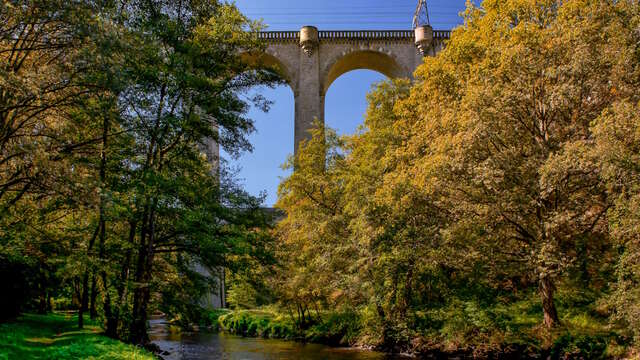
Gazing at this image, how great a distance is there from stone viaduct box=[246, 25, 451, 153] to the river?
2055 centimetres

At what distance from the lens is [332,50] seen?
40.2 m

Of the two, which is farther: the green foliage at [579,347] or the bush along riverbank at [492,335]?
the bush along riverbank at [492,335]

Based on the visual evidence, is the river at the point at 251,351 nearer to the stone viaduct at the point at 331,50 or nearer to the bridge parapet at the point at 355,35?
the stone viaduct at the point at 331,50

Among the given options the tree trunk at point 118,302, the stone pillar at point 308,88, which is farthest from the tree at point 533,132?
the stone pillar at point 308,88

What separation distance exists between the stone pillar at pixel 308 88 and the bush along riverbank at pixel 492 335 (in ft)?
64.7

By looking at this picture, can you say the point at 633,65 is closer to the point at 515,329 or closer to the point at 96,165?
the point at 515,329

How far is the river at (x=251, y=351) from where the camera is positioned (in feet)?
55.5

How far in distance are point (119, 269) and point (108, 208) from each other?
10.7ft

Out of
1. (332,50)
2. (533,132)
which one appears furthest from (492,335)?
(332,50)

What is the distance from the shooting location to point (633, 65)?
12.9m

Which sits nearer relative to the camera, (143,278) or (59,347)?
(59,347)

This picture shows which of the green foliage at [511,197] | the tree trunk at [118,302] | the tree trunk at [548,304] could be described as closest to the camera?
the green foliage at [511,197]

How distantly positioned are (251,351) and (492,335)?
9.17 meters

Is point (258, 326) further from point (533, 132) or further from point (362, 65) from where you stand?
point (362, 65)
